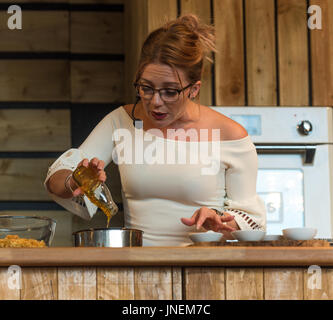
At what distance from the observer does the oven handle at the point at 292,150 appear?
349 cm

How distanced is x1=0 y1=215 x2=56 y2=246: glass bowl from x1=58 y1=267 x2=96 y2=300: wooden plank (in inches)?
17.4

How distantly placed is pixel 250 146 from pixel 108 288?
47.5 inches

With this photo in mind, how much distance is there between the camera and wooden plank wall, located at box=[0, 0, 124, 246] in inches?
171

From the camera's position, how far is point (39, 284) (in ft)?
5.55

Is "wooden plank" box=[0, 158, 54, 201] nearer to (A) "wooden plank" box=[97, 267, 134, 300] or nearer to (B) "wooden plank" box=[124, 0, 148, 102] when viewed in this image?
(B) "wooden plank" box=[124, 0, 148, 102]

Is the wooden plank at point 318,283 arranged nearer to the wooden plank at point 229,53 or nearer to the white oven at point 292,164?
the white oven at point 292,164

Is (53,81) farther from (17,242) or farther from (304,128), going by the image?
(17,242)

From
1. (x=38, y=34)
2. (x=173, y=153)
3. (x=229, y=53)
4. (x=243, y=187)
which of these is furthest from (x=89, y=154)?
(x=38, y=34)

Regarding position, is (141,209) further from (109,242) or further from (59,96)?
(59,96)

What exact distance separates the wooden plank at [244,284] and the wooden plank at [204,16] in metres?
1.88

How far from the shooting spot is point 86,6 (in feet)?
14.8

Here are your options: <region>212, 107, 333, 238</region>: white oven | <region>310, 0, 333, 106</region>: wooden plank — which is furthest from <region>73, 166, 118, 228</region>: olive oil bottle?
<region>310, 0, 333, 106</region>: wooden plank

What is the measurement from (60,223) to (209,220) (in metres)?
2.19

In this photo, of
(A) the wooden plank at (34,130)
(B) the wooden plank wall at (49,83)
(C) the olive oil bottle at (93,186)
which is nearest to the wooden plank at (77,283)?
(C) the olive oil bottle at (93,186)
